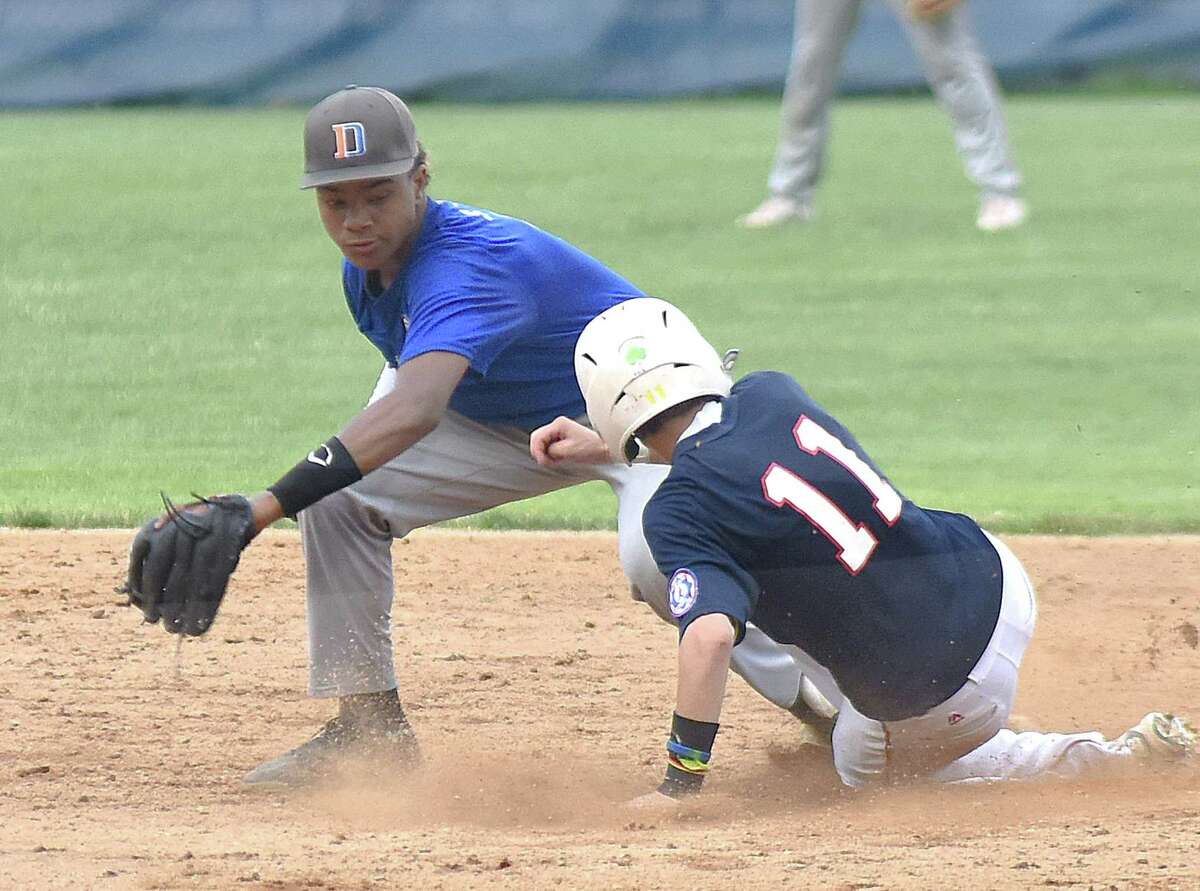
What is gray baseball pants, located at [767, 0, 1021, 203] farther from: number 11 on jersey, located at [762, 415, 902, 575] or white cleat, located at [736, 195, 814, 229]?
number 11 on jersey, located at [762, 415, 902, 575]

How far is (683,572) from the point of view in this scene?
4066 millimetres

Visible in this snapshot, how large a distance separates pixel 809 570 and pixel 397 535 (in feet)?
4.40

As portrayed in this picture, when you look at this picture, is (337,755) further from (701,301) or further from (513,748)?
(701,301)

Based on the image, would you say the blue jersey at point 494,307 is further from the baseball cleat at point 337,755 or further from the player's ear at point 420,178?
the baseball cleat at point 337,755

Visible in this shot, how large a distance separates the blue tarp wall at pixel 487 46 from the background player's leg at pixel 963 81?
31.2 ft

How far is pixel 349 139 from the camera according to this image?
473 cm

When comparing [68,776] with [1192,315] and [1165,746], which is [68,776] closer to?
[1165,746]

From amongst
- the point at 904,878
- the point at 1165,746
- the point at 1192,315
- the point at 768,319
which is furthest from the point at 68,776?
the point at 1192,315

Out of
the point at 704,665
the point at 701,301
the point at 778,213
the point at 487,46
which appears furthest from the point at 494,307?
the point at 487,46

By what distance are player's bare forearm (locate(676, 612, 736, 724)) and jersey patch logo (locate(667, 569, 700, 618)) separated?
0.05 metres

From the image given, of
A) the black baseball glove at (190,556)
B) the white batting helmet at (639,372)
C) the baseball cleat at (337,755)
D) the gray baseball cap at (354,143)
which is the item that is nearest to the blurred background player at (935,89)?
the gray baseball cap at (354,143)

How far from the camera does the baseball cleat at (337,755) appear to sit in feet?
16.1

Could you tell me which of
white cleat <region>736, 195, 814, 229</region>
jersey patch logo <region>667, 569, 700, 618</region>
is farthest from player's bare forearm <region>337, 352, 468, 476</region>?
white cleat <region>736, 195, 814, 229</region>

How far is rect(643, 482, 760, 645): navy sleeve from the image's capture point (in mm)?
4020
